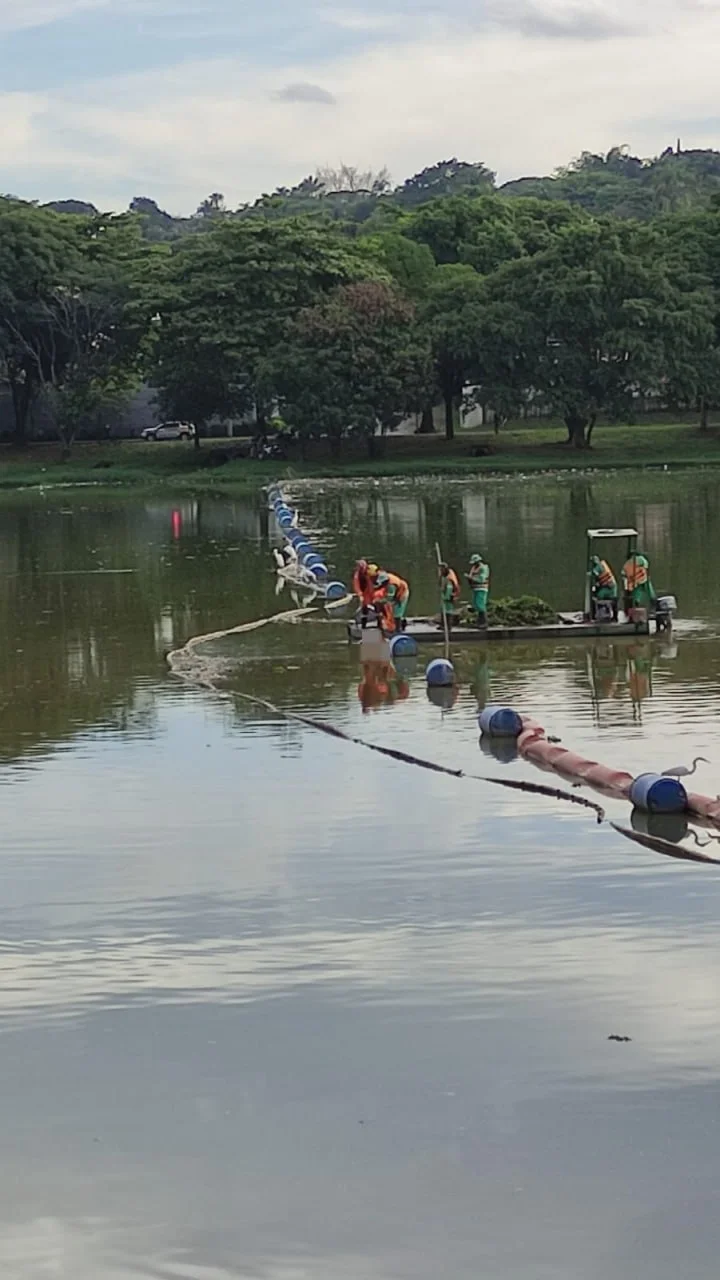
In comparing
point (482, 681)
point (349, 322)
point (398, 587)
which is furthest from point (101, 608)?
point (349, 322)

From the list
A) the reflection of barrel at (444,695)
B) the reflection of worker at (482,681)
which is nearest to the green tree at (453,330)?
the reflection of worker at (482,681)

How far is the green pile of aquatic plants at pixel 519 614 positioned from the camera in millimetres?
27781

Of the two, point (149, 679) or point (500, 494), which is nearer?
point (149, 679)

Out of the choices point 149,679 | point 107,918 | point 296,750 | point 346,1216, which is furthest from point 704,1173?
point 149,679

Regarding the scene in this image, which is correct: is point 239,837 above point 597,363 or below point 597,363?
below

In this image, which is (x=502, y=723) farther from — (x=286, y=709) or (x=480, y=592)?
(x=480, y=592)

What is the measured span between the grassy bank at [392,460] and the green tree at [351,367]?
2156mm

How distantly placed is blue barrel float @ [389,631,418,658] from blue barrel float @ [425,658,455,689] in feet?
7.48

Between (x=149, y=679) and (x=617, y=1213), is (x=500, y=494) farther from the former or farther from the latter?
(x=617, y=1213)

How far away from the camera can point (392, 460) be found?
8619 cm

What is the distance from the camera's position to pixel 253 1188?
9172 millimetres

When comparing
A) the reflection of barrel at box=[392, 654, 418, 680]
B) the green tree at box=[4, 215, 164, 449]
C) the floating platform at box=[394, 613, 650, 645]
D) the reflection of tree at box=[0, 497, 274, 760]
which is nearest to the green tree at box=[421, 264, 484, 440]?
the green tree at box=[4, 215, 164, 449]

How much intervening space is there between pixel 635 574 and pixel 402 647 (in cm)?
365

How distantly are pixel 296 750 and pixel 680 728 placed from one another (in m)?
3.88
